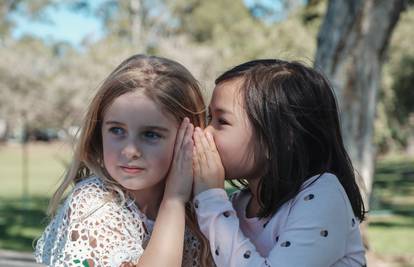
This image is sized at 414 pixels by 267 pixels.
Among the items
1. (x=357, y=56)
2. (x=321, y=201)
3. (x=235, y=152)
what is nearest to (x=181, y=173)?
(x=235, y=152)

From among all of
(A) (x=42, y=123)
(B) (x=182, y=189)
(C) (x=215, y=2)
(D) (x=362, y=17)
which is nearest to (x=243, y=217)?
(B) (x=182, y=189)

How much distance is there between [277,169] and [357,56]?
4748 millimetres

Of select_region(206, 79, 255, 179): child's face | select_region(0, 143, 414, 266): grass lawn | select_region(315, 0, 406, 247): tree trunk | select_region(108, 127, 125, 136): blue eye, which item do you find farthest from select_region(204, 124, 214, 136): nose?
select_region(315, 0, 406, 247): tree trunk

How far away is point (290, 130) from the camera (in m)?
1.62

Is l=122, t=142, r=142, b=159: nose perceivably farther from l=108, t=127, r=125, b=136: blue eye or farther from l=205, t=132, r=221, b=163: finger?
l=205, t=132, r=221, b=163: finger

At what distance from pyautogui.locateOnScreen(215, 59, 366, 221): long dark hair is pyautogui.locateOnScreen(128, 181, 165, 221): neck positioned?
284 mm

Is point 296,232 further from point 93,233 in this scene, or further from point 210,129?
point 93,233

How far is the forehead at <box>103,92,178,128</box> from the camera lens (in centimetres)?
165

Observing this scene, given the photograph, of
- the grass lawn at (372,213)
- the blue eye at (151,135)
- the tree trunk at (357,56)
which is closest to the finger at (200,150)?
the blue eye at (151,135)

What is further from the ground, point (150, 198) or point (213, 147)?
point (213, 147)

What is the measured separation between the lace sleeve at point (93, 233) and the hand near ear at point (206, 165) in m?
0.20

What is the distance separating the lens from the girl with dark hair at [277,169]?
4.96 ft

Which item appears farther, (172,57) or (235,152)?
(172,57)

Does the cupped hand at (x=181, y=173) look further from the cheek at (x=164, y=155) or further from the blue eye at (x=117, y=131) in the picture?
the blue eye at (x=117, y=131)
